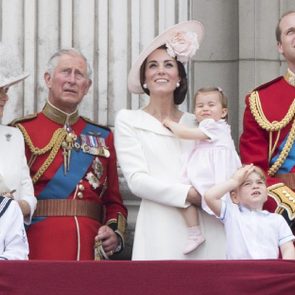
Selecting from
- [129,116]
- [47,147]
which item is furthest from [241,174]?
[47,147]

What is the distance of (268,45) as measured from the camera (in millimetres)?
8555

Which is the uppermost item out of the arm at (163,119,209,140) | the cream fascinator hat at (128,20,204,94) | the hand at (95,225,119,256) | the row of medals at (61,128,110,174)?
the cream fascinator hat at (128,20,204,94)

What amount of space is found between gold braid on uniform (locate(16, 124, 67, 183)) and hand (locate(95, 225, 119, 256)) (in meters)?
0.37

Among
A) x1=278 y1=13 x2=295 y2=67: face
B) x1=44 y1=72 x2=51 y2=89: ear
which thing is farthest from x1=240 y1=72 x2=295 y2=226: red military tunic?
x1=44 y1=72 x2=51 y2=89: ear

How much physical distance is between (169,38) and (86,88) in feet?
1.59

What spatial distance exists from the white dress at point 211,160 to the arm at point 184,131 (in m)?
0.02

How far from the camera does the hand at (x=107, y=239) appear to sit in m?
7.34

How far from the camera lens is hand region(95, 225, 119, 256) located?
24.1ft

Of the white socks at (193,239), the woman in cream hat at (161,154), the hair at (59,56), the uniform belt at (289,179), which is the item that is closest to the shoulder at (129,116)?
the woman in cream hat at (161,154)

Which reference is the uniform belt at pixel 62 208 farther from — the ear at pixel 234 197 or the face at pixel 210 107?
the ear at pixel 234 197

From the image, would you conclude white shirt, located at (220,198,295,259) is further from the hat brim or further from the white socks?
the hat brim
